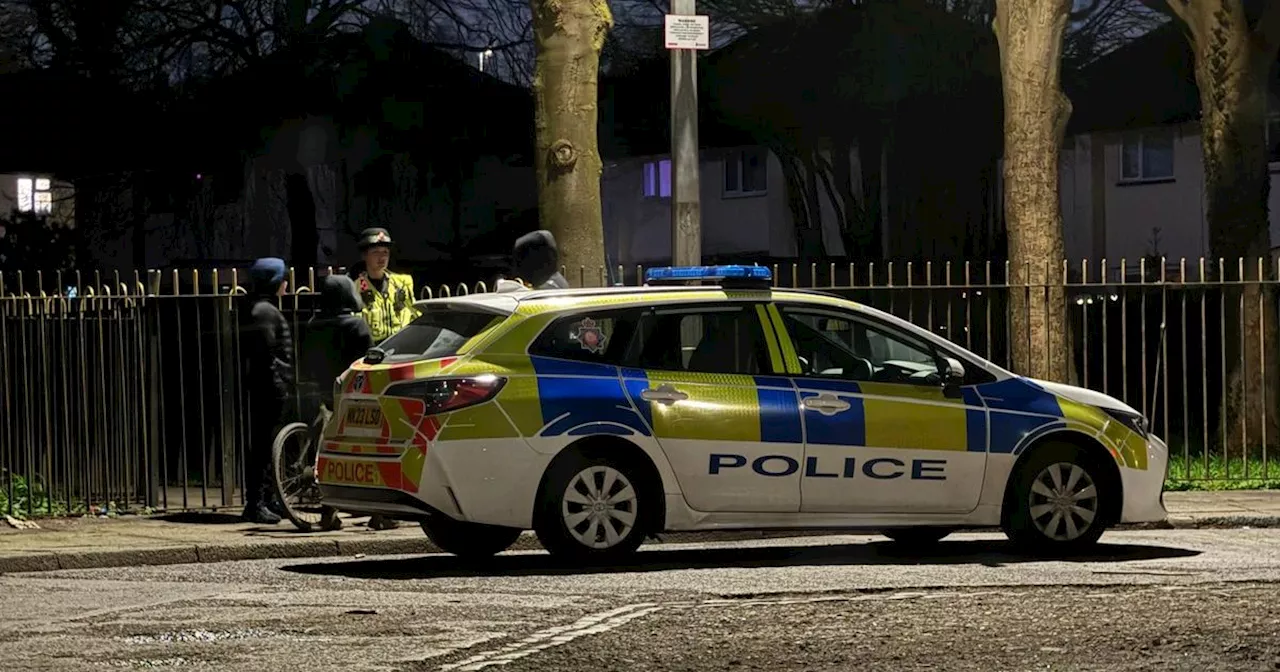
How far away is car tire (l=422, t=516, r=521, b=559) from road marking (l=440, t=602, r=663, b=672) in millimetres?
2465

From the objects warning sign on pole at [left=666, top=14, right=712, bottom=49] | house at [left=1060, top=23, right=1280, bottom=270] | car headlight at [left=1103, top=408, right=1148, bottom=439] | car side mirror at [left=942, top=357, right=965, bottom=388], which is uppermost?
house at [left=1060, top=23, right=1280, bottom=270]

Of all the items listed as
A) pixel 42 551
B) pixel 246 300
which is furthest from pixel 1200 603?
pixel 246 300

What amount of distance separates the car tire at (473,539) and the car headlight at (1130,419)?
3218 millimetres

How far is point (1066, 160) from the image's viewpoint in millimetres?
46281

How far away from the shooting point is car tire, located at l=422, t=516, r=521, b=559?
40.0 ft

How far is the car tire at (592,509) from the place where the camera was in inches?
447

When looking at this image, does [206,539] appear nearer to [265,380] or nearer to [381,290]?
[265,380]

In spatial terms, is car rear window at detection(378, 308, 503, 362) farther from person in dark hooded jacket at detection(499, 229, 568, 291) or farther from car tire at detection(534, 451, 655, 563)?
person in dark hooded jacket at detection(499, 229, 568, 291)

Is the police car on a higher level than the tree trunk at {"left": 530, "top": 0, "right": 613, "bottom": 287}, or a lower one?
lower

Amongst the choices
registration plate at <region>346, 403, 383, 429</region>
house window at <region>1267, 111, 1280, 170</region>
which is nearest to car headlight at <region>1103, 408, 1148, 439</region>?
registration plate at <region>346, 403, 383, 429</region>

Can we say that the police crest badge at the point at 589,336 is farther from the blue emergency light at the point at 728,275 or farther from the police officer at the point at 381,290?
the police officer at the point at 381,290

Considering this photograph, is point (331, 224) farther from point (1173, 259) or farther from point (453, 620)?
point (453, 620)

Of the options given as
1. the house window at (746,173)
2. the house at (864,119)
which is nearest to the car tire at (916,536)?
the house at (864,119)

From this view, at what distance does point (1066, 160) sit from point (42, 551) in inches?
1426
